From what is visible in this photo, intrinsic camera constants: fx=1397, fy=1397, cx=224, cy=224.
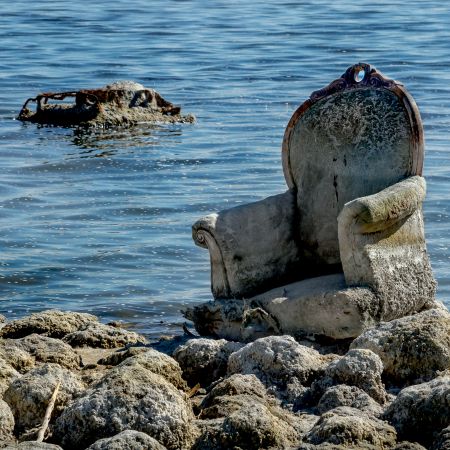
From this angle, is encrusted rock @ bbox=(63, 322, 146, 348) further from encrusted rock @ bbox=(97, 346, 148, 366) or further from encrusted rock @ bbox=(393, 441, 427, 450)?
encrusted rock @ bbox=(393, 441, 427, 450)

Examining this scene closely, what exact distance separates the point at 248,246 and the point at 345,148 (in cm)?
78

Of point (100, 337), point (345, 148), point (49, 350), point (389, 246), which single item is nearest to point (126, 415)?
point (49, 350)

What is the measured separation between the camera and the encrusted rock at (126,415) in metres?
5.11

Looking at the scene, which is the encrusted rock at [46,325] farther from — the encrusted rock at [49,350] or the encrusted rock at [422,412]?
the encrusted rock at [422,412]

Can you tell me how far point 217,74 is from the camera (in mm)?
20062

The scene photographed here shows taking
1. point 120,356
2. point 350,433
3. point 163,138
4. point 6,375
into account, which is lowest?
point 163,138

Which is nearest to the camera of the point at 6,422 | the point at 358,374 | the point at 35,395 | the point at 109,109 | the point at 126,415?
the point at 126,415

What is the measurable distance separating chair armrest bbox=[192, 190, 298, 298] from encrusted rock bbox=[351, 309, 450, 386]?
1262mm

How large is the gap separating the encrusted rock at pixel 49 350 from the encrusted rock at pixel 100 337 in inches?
15.0

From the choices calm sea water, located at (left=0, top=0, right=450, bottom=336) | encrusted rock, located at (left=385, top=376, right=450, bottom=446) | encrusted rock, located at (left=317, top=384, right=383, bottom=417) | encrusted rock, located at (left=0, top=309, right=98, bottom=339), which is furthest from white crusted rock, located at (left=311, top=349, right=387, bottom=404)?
calm sea water, located at (left=0, top=0, right=450, bottom=336)

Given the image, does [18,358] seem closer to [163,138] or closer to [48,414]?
[48,414]

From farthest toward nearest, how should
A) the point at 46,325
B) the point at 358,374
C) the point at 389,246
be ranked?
the point at 46,325 < the point at 389,246 < the point at 358,374

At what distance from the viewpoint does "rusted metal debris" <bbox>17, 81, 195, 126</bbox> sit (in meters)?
16.1

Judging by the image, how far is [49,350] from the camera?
6.68m
